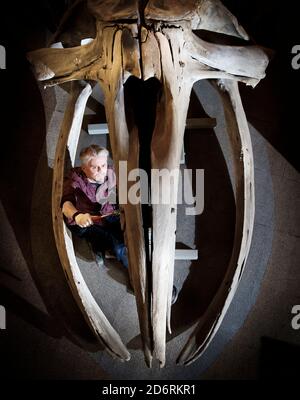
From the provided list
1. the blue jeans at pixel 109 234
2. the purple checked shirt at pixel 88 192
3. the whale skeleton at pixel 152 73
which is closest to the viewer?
the whale skeleton at pixel 152 73

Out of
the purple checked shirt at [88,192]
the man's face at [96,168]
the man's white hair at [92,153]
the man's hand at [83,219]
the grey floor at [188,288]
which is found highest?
the man's white hair at [92,153]

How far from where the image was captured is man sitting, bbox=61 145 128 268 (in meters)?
1.96

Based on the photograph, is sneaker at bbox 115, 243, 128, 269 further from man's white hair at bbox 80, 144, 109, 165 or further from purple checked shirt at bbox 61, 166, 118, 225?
man's white hair at bbox 80, 144, 109, 165

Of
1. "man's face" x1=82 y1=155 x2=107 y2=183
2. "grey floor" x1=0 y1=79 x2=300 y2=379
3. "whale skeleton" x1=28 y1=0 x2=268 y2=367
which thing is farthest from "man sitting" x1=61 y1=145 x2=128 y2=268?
"grey floor" x1=0 y1=79 x2=300 y2=379

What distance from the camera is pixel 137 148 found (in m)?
1.54

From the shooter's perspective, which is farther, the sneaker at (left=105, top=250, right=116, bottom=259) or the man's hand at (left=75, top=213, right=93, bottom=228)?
the sneaker at (left=105, top=250, right=116, bottom=259)

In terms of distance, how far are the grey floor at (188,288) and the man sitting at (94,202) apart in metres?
0.32

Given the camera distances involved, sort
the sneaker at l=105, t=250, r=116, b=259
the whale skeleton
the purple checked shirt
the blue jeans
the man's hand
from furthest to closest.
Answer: the sneaker at l=105, t=250, r=116, b=259, the blue jeans, the purple checked shirt, the man's hand, the whale skeleton

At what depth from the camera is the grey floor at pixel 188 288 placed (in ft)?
7.96

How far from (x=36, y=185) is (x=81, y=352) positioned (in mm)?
1050

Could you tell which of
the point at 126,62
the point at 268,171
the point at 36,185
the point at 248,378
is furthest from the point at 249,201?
the point at 36,185

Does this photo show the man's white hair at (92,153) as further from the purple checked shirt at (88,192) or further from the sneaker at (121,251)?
the sneaker at (121,251)

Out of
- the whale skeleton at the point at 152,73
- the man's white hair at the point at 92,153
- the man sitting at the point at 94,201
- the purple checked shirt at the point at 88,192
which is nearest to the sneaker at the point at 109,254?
the man sitting at the point at 94,201
